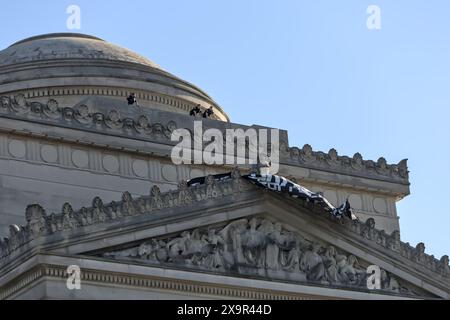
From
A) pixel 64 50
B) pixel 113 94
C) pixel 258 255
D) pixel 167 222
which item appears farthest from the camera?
pixel 64 50

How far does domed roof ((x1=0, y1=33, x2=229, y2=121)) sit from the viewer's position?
63312 mm

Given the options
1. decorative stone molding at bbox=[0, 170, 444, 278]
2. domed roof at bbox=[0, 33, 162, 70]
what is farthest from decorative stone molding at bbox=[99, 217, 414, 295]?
domed roof at bbox=[0, 33, 162, 70]

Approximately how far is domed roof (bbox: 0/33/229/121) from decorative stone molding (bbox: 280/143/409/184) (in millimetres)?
8817

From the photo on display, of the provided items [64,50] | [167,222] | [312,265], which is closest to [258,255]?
[312,265]

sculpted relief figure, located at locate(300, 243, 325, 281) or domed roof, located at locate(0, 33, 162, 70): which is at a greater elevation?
domed roof, located at locate(0, 33, 162, 70)

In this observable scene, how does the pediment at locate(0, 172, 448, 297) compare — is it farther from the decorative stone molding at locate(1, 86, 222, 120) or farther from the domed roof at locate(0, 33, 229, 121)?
the decorative stone molding at locate(1, 86, 222, 120)

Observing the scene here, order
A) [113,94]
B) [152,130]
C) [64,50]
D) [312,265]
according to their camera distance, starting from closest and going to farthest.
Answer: [312,265] < [152,130] < [113,94] < [64,50]

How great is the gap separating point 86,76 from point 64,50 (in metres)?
2.65

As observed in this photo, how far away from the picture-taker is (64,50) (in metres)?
66.1

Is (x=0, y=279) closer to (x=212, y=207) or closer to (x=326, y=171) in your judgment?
(x=212, y=207)

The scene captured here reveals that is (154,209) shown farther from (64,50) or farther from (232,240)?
(64,50)

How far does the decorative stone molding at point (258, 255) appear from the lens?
142ft

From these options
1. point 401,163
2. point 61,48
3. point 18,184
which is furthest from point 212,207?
point 61,48

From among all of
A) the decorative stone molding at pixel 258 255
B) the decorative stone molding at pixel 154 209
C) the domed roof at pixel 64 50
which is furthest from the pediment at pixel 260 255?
the domed roof at pixel 64 50
